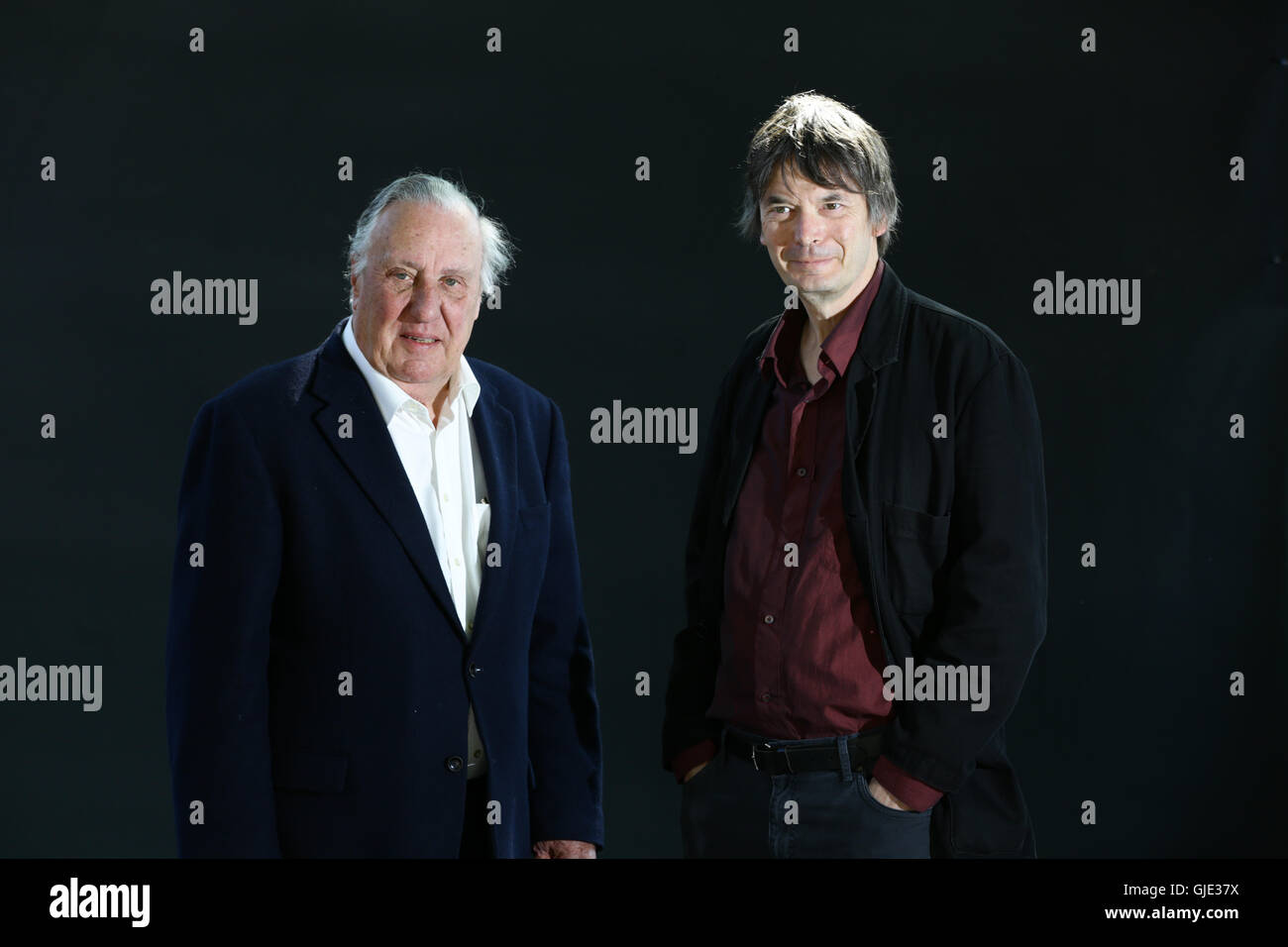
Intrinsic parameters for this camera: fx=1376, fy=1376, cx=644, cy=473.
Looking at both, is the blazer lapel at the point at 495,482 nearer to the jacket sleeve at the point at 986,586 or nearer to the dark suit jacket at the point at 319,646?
the dark suit jacket at the point at 319,646

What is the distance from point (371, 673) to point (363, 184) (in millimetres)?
1339

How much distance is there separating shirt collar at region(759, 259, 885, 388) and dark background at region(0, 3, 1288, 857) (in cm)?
67

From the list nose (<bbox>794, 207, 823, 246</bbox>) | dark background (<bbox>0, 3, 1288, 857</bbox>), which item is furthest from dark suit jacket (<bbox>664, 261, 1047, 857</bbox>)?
dark background (<bbox>0, 3, 1288, 857</bbox>)

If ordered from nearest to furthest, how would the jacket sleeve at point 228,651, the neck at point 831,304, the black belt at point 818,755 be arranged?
the jacket sleeve at point 228,651 → the black belt at point 818,755 → the neck at point 831,304

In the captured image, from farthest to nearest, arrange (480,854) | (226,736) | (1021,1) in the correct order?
(1021,1) < (480,854) < (226,736)

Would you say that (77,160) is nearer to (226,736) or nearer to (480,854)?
(226,736)

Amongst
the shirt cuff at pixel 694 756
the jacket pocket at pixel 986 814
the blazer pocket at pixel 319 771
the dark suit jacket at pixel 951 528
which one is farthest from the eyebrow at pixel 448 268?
the jacket pocket at pixel 986 814

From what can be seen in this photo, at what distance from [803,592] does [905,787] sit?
0.38m

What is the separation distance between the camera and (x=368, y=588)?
238 cm

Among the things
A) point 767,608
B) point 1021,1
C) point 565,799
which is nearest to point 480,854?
point 565,799

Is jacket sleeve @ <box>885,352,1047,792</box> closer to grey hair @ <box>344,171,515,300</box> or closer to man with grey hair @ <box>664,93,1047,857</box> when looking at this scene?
man with grey hair @ <box>664,93,1047,857</box>

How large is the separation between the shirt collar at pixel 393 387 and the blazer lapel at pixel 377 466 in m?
0.02

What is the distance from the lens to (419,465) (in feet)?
8.07

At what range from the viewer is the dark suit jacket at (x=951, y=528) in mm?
2395
